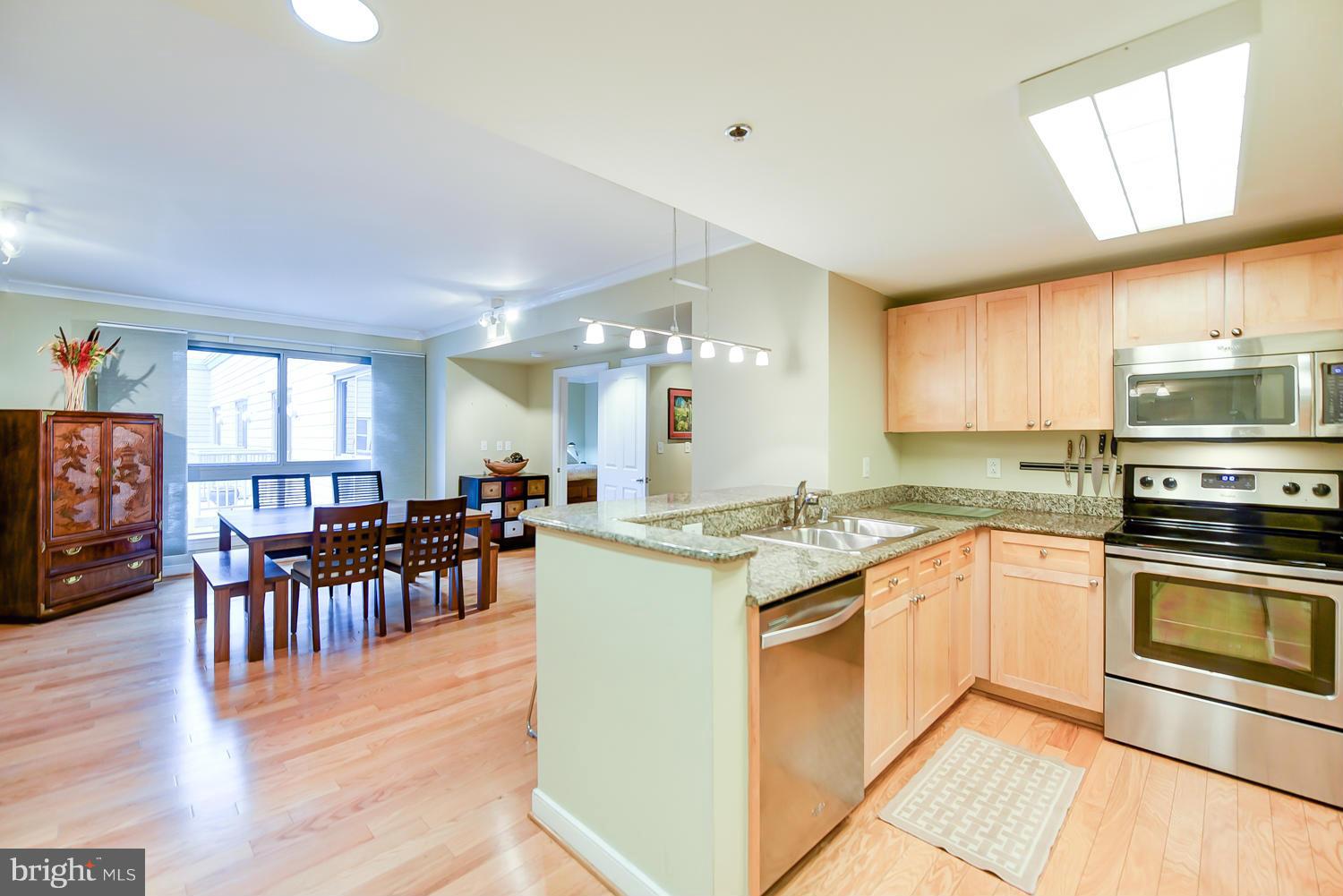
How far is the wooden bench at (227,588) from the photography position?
129 inches

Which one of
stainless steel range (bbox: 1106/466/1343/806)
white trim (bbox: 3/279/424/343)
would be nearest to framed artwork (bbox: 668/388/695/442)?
white trim (bbox: 3/279/424/343)

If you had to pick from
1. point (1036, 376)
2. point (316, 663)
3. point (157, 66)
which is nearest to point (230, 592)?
point (316, 663)

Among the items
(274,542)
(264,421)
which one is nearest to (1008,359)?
(274,542)

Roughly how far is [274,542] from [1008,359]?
442cm

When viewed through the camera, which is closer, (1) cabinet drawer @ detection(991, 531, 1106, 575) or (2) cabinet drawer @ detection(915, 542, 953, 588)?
(2) cabinet drawer @ detection(915, 542, 953, 588)

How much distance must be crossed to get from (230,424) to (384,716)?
15.0 feet

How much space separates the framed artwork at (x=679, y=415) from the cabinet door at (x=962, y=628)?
3.63 m

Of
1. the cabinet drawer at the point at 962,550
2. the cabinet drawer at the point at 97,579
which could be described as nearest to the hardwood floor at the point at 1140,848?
the cabinet drawer at the point at 962,550

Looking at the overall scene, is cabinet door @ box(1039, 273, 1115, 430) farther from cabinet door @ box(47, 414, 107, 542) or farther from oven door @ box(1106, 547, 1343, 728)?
cabinet door @ box(47, 414, 107, 542)

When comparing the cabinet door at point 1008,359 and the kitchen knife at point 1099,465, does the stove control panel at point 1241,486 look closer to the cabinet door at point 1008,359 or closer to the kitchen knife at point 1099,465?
the kitchen knife at point 1099,465

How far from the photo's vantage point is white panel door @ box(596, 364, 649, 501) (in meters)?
5.65

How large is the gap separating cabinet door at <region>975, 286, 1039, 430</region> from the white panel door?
320 centimetres

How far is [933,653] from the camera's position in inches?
97.1

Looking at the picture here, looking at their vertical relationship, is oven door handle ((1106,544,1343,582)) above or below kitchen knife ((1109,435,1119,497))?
below
